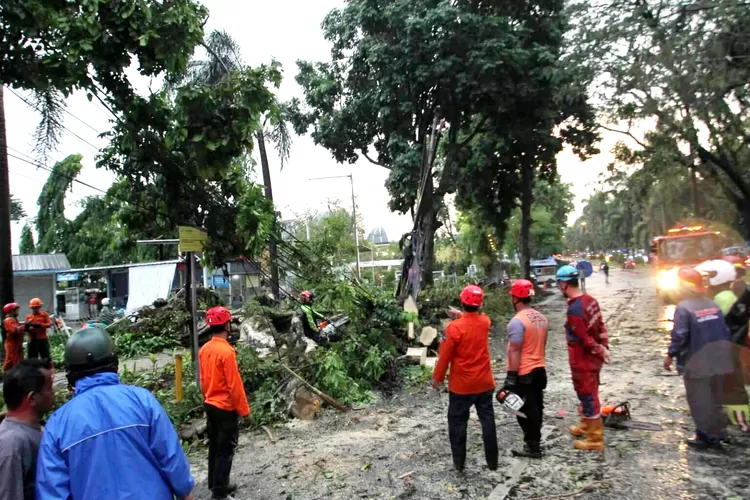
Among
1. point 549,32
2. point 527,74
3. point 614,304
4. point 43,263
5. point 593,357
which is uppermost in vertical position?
point 549,32

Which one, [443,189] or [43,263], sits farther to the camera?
[43,263]

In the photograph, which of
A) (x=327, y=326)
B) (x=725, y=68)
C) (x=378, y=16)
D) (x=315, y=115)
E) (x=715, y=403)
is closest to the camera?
(x=715, y=403)

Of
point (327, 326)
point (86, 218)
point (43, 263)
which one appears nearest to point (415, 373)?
point (327, 326)

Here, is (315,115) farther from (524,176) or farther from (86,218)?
(86,218)

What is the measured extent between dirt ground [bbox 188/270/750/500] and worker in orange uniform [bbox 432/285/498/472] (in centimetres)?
37

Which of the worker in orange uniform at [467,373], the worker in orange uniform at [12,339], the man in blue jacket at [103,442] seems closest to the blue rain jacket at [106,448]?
the man in blue jacket at [103,442]

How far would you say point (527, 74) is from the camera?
16.8m

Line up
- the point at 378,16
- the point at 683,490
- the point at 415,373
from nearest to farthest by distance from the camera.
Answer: the point at 683,490 < the point at 415,373 < the point at 378,16

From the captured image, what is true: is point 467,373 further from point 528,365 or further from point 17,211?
point 17,211

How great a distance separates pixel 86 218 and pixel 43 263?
11233 mm

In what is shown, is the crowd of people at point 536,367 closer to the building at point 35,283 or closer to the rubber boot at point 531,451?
the rubber boot at point 531,451

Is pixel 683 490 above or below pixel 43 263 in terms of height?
below

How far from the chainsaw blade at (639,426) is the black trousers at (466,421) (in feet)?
6.45

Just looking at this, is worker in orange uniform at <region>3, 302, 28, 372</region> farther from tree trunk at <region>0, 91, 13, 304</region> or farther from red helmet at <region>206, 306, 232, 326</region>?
red helmet at <region>206, 306, 232, 326</region>
